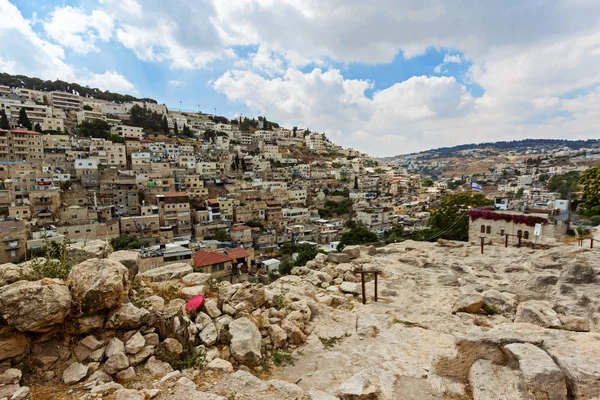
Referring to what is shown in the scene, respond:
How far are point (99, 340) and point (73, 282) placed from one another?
111 centimetres

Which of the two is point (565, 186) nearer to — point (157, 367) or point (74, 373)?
point (157, 367)

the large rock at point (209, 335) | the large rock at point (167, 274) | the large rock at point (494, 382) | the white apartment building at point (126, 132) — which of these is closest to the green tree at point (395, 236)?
the large rock at point (167, 274)

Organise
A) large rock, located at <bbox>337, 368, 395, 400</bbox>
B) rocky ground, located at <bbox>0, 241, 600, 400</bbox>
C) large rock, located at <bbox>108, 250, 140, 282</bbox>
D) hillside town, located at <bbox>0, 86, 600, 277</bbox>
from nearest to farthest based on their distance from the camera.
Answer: rocky ground, located at <bbox>0, 241, 600, 400</bbox> < large rock, located at <bbox>337, 368, 395, 400</bbox> < large rock, located at <bbox>108, 250, 140, 282</bbox> < hillside town, located at <bbox>0, 86, 600, 277</bbox>

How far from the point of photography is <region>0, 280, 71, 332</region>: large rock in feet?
14.5

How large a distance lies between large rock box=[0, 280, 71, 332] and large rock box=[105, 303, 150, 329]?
69 centimetres

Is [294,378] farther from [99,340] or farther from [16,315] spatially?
[16,315]

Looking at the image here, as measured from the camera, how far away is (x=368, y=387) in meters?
4.97

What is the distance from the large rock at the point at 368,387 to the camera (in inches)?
189

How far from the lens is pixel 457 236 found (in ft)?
82.1

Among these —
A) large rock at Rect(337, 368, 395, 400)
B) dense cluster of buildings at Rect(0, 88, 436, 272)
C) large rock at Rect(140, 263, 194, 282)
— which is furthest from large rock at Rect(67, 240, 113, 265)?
dense cluster of buildings at Rect(0, 88, 436, 272)

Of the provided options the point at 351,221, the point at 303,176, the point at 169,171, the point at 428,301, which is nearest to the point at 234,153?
the point at 303,176

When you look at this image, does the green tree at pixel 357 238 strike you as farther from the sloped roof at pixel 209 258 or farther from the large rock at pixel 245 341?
the large rock at pixel 245 341

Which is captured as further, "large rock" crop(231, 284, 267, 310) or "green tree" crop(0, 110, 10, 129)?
"green tree" crop(0, 110, 10, 129)

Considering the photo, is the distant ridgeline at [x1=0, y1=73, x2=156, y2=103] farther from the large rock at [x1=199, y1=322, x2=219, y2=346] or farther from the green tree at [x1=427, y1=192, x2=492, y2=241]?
the large rock at [x1=199, y1=322, x2=219, y2=346]
